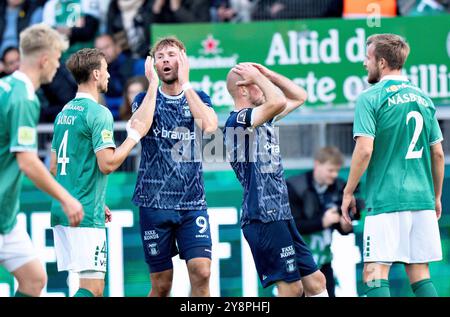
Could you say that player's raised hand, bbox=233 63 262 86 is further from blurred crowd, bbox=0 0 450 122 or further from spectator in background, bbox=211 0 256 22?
spectator in background, bbox=211 0 256 22

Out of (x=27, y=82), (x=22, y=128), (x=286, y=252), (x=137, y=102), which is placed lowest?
(x=286, y=252)

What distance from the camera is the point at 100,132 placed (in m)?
8.29

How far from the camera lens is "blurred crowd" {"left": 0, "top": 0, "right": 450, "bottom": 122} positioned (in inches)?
473

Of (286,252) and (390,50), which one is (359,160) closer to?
(390,50)

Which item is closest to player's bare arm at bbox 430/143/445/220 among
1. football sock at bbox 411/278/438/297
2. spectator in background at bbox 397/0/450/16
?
football sock at bbox 411/278/438/297

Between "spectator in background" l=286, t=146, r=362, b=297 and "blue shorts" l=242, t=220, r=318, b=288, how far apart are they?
2294mm

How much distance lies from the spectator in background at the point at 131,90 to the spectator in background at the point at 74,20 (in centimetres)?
120

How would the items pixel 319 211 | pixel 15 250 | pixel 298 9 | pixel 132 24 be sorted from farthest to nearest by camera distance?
1. pixel 132 24
2. pixel 298 9
3. pixel 319 211
4. pixel 15 250

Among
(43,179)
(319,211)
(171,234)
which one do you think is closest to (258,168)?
(171,234)

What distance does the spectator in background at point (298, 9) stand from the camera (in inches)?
476

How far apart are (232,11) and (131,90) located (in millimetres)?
1781

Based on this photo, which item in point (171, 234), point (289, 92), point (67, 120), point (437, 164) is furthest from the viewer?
point (289, 92)

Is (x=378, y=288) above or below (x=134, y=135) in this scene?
below
